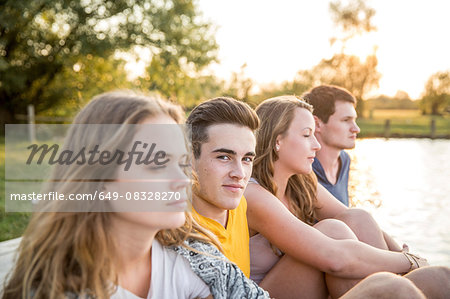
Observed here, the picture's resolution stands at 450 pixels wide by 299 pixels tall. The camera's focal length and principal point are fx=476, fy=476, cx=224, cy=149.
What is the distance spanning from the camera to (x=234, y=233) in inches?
83.6

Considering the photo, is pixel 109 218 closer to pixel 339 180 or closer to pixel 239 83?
pixel 339 180

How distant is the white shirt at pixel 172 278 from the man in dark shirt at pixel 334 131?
2.21 metres

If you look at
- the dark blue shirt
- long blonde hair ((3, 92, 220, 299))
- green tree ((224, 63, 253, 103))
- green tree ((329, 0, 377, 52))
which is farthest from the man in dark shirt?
green tree ((329, 0, 377, 52))

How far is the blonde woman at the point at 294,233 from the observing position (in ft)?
7.11

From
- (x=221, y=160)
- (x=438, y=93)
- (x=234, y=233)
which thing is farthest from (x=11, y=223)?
(x=438, y=93)

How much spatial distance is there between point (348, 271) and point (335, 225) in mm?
246

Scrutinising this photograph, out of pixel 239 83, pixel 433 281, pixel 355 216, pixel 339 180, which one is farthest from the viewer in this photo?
pixel 239 83

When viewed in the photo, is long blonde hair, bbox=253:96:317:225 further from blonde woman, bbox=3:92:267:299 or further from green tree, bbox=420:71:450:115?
green tree, bbox=420:71:450:115

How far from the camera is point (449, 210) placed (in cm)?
711

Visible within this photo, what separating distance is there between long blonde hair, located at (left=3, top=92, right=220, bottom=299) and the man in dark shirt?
2.45 m

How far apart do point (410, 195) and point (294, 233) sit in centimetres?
669

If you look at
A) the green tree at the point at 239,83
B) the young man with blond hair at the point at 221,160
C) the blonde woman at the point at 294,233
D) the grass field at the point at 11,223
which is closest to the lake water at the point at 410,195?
the blonde woman at the point at 294,233

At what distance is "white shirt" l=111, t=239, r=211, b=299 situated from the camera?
1.58 m

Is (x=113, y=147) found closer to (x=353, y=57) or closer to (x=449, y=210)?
(x=449, y=210)
